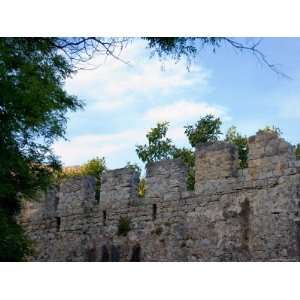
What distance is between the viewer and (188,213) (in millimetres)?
Answer: 10594

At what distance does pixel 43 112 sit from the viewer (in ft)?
24.1

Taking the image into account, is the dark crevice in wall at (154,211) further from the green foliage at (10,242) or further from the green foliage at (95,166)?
the green foliage at (95,166)

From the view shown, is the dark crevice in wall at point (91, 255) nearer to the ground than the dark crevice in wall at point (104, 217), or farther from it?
nearer to the ground

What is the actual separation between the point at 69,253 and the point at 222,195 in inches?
133

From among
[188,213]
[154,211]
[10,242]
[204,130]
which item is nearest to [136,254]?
[154,211]

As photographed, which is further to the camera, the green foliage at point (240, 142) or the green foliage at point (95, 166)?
the green foliage at point (95, 166)

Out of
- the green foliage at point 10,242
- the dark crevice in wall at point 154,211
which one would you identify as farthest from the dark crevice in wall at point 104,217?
the green foliage at point 10,242

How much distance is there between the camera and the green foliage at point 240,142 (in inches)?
691

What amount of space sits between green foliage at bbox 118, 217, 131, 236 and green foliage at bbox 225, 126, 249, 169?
253 inches

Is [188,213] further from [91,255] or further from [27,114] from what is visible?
[27,114]

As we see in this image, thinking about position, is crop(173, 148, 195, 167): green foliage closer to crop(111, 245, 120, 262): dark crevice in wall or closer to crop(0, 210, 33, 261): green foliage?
crop(111, 245, 120, 262): dark crevice in wall

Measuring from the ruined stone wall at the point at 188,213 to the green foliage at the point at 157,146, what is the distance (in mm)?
5941

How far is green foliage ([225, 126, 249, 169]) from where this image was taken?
57.6 ft
